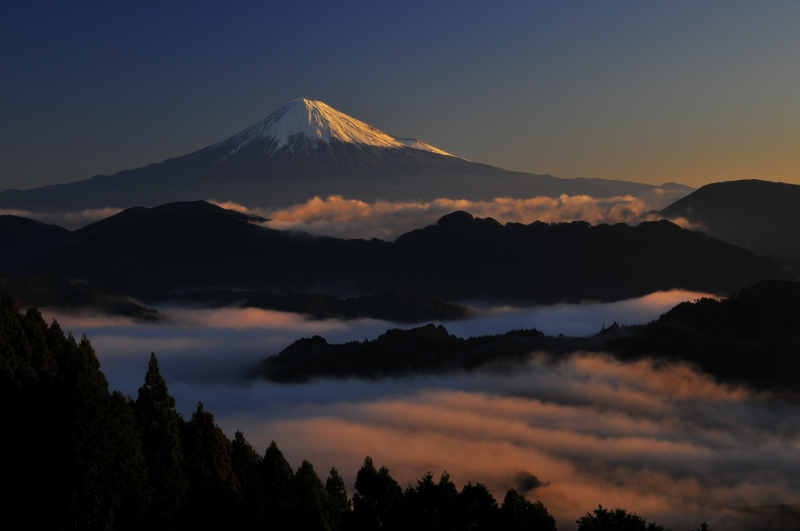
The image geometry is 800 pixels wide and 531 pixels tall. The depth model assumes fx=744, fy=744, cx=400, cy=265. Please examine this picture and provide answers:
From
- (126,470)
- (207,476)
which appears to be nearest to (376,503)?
(207,476)

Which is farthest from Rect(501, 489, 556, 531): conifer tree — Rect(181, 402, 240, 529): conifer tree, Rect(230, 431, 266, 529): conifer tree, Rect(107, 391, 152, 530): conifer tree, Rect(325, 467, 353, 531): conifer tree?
Rect(107, 391, 152, 530): conifer tree

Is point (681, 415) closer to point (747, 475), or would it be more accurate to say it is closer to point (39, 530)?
point (747, 475)

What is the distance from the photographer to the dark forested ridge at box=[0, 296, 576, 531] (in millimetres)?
34031

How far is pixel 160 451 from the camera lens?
3809 centimetres

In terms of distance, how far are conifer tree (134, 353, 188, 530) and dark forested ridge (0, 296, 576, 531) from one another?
52 millimetres

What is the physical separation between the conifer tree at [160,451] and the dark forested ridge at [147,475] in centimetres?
5

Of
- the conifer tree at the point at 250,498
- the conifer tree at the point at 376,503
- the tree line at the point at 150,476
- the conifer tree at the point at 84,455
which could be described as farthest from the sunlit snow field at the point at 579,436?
the conifer tree at the point at 84,455

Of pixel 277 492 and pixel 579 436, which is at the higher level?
pixel 277 492

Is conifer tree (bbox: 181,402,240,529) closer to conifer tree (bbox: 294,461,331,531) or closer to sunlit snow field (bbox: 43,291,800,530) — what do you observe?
conifer tree (bbox: 294,461,331,531)

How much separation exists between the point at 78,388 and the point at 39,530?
650 centimetres

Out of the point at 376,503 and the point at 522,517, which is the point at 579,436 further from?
the point at 376,503

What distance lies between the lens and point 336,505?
45.0 metres

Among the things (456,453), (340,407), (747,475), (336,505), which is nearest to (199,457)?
(336,505)

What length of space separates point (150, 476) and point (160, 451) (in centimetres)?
134
